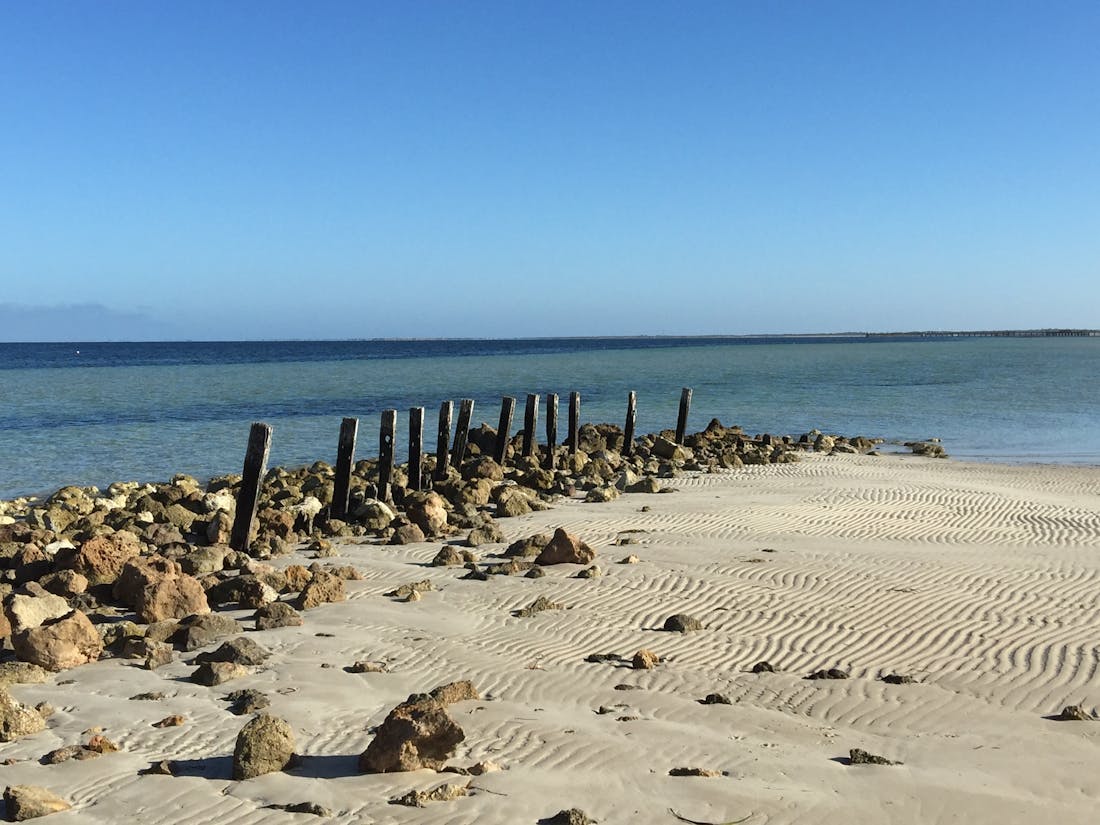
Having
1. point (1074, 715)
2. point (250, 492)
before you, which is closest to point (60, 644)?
point (250, 492)

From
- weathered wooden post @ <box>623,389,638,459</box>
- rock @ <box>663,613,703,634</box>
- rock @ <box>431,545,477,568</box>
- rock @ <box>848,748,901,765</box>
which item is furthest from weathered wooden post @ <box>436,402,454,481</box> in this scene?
rock @ <box>848,748,901,765</box>

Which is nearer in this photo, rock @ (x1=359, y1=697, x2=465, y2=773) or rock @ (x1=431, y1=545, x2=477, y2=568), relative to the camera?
rock @ (x1=359, y1=697, x2=465, y2=773)

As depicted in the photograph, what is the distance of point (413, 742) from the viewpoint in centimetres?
687

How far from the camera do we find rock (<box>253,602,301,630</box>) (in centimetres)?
1058

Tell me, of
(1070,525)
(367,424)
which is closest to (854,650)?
(1070,525)

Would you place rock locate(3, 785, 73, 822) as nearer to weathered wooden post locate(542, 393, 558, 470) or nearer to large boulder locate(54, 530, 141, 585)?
large boulder locate(54, 530, 141, 585)

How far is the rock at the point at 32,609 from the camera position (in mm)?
9984

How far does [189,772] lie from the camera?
22.8 ft

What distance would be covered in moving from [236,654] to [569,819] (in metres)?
4.13

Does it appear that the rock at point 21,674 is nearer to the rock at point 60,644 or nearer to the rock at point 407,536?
the rock at point 60,644

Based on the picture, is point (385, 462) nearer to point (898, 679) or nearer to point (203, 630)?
point (203, 630)

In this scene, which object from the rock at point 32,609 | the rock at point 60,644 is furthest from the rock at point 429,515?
the rock at point 60,644

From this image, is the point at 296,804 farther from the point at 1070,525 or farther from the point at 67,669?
the point at 1070,525

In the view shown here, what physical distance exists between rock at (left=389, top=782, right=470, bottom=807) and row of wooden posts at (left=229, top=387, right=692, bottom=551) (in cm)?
935
